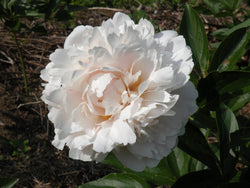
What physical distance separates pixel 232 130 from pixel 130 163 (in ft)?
1.27

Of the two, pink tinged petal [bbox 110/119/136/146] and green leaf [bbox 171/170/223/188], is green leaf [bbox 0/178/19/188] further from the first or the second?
green leaf [bbox 171/170/223/188]

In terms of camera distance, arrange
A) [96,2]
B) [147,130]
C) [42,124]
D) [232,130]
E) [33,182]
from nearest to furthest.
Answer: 1. [147,130]
2. [232,130]
3. [33,182]
4. [42,124]
5. [96,2]

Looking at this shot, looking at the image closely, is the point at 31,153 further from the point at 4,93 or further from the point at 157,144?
the point at 157,144

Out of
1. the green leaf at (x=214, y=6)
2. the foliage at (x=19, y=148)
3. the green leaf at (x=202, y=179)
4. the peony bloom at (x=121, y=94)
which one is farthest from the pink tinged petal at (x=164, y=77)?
the foliage at (x=19, y=148)

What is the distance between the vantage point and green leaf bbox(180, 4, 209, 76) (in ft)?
3.00

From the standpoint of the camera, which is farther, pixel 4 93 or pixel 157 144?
pixel 4 93

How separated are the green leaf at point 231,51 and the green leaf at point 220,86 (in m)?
0.12

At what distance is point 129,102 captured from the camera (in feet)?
2.27

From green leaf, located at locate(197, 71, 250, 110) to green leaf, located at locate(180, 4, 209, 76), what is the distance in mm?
156

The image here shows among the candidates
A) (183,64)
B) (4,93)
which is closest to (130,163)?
(183,64)

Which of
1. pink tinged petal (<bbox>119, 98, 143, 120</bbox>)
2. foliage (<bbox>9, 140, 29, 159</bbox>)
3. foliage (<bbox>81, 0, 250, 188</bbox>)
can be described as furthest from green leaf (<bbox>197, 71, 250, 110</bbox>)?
foliage (<bbox>9, 140, 29, 159</bbox>)

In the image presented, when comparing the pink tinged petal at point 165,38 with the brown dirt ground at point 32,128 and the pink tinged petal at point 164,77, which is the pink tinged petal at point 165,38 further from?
the brown dirt ground at point 32,128

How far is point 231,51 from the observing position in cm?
90

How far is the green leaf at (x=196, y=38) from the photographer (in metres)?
0.92
